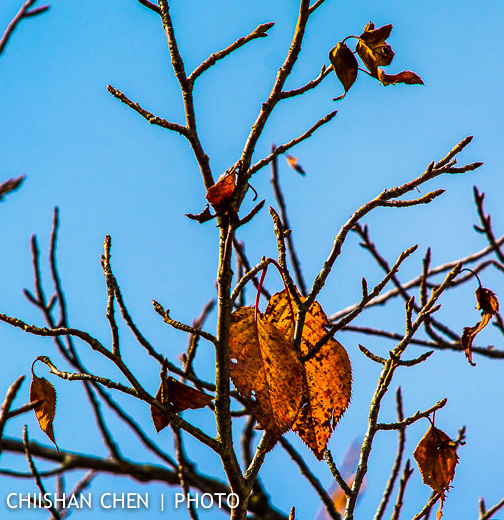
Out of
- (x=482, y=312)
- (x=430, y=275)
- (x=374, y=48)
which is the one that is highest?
(x=430, y=275)

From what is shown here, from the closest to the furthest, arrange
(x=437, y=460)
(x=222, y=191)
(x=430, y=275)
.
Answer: (x=222, y=191), (x=437, y=460), (x=430, y=275)

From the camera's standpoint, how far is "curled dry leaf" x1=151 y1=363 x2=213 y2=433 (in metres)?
1.44

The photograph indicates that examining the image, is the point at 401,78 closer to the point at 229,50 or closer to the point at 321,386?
the point at 229,50

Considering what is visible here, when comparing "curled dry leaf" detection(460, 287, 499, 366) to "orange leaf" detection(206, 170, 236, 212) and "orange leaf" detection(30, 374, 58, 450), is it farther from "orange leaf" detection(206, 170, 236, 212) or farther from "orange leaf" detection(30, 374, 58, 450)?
"orange leaf" detection(30, 374, 58, 450)

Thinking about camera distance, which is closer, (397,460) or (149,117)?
(149,117)

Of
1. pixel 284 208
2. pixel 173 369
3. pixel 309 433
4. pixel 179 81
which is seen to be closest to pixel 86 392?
pixel 173 369

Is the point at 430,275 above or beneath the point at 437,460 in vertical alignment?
above

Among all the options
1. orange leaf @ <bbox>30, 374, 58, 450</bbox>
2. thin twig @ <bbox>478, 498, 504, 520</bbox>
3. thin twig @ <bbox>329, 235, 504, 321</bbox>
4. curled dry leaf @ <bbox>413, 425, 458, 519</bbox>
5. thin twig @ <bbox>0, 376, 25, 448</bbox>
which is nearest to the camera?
thin twig @ <bbox>0, 376, 25, 448</bbox>

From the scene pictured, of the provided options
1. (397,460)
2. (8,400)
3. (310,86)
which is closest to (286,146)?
(310,86)

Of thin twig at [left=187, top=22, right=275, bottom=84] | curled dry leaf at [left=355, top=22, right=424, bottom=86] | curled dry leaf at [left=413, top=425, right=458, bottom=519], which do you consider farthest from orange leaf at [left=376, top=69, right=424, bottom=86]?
curled dry leaf at [left=413, top=425, right=458, bottom=519]

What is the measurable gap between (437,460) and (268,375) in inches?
21.8

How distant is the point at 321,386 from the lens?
4.89 ft

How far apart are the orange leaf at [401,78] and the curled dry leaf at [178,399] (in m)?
0.77

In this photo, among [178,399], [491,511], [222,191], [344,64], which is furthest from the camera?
[491,511]
